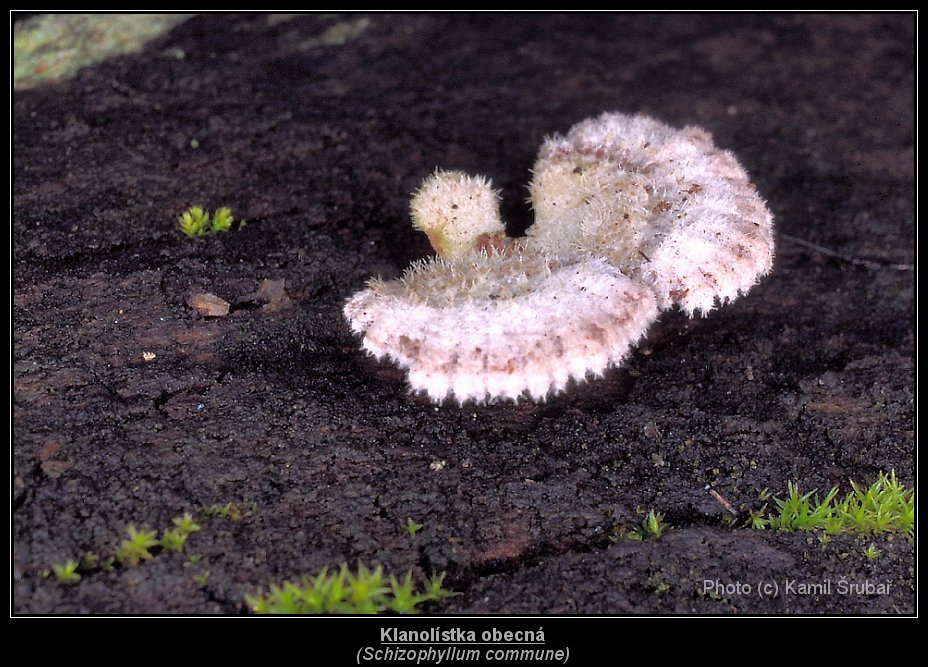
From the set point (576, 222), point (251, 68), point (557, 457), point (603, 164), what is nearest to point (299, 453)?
point (557, 457)

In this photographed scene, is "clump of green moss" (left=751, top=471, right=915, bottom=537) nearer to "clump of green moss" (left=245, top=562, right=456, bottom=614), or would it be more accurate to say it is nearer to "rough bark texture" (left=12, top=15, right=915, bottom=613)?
"rough bark texture" (left=12, top=15, right=915, bottom=613)

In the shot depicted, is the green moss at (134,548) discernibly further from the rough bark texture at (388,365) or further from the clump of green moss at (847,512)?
the clump of green moss at (847,512)

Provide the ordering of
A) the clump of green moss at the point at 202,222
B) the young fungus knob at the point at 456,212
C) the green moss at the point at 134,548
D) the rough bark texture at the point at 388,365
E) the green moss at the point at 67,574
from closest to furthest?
the green moss at the point at 67,574 < the green moss at the point at 134,548 < the rough bark texture at the point at 388,365 < the young fungus knob at the point at 456,212 < the clump of green moss at the point at 202,222

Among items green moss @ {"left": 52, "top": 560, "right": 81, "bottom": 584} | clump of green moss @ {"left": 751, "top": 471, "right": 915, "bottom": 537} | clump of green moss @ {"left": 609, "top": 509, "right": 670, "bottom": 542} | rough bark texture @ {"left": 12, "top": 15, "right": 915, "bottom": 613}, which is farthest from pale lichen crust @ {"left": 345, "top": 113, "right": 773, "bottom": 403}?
green moss @ {"left": 52, "top": 560, "right": 81, "bottom": 584}

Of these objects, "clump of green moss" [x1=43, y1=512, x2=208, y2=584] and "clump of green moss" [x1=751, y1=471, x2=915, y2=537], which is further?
"clump of green moss" [x1=751, y1=471, x2=915, y2=537]

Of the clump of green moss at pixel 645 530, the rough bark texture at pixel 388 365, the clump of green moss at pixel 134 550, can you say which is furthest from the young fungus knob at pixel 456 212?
the clump of green moss at pixel 134 550
